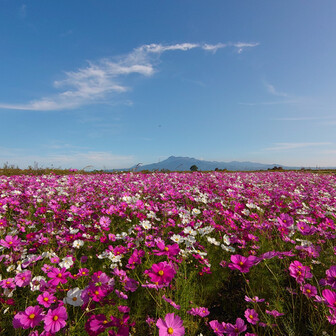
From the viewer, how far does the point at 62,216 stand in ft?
11.7

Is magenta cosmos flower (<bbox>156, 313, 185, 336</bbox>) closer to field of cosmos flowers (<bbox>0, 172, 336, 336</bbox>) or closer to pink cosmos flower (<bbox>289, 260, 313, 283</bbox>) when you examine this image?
field of cosmos flowers (<bbox>0, 172, 336, 336</bbox>)

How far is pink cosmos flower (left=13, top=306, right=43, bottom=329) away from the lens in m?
1.36

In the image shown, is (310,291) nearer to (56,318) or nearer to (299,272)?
(299,272)

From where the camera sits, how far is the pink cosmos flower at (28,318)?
136 centimetres

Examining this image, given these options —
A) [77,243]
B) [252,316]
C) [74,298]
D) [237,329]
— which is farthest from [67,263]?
[252,316]

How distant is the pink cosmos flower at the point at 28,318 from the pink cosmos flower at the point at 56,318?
0.24 ft

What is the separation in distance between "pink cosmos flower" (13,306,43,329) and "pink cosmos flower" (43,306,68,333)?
0.24 ft

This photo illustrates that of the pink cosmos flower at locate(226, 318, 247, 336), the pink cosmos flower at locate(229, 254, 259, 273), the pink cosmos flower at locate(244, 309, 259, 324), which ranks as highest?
the pink cosmos flower at locate(229, 254, 259, 273)

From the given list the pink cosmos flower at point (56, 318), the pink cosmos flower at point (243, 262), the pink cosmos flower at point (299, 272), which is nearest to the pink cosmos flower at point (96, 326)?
the pink cosmos flower at point (56, 318)

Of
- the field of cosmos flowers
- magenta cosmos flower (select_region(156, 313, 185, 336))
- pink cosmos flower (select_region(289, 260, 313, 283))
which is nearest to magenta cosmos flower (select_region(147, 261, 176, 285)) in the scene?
the field of cosmos flowers

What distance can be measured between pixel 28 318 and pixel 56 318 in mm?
204

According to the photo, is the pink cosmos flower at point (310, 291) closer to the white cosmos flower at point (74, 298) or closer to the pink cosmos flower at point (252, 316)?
Result: the pink cosmos flower at point (252, 316)

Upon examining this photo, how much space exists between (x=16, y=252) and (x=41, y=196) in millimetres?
2517

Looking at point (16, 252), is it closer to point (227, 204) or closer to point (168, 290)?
point (168, 290)
